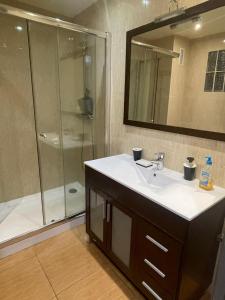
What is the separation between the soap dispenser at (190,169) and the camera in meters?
1.35

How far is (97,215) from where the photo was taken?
66.1 inches

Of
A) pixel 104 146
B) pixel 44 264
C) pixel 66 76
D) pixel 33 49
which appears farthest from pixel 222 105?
pixel 33 49

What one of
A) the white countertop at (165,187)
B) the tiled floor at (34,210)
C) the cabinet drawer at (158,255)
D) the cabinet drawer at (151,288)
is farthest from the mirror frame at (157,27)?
the tiled floor at (34,210)

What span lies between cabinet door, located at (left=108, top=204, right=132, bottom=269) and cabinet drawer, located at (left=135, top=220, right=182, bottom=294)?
10cm

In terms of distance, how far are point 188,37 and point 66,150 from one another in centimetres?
165

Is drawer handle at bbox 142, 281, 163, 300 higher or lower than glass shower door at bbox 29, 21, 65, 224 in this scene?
lower

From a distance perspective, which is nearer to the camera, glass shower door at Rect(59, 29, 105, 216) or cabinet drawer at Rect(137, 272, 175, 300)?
cabinet drawer at Rect(137, 272, 175, 300)

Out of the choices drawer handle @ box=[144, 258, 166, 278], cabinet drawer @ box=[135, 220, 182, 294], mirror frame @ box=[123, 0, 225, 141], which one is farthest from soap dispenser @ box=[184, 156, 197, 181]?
drawer handle @ box=[144, 258, 166, 278]

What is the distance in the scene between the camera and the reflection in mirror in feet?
3.96

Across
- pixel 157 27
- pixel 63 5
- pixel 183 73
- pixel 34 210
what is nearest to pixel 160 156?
pixel 183 73

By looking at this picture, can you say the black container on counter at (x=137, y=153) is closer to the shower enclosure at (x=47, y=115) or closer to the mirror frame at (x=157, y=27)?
the mirror frame at (x=157, y=27)

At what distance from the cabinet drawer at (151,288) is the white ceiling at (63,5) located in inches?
100

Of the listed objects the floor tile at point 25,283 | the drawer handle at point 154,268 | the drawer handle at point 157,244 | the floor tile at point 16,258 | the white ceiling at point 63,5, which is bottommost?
the floor tile at point 25,283

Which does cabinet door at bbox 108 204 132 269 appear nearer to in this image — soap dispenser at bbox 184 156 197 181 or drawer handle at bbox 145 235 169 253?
drawer handle at bbox 145 235 169 253
